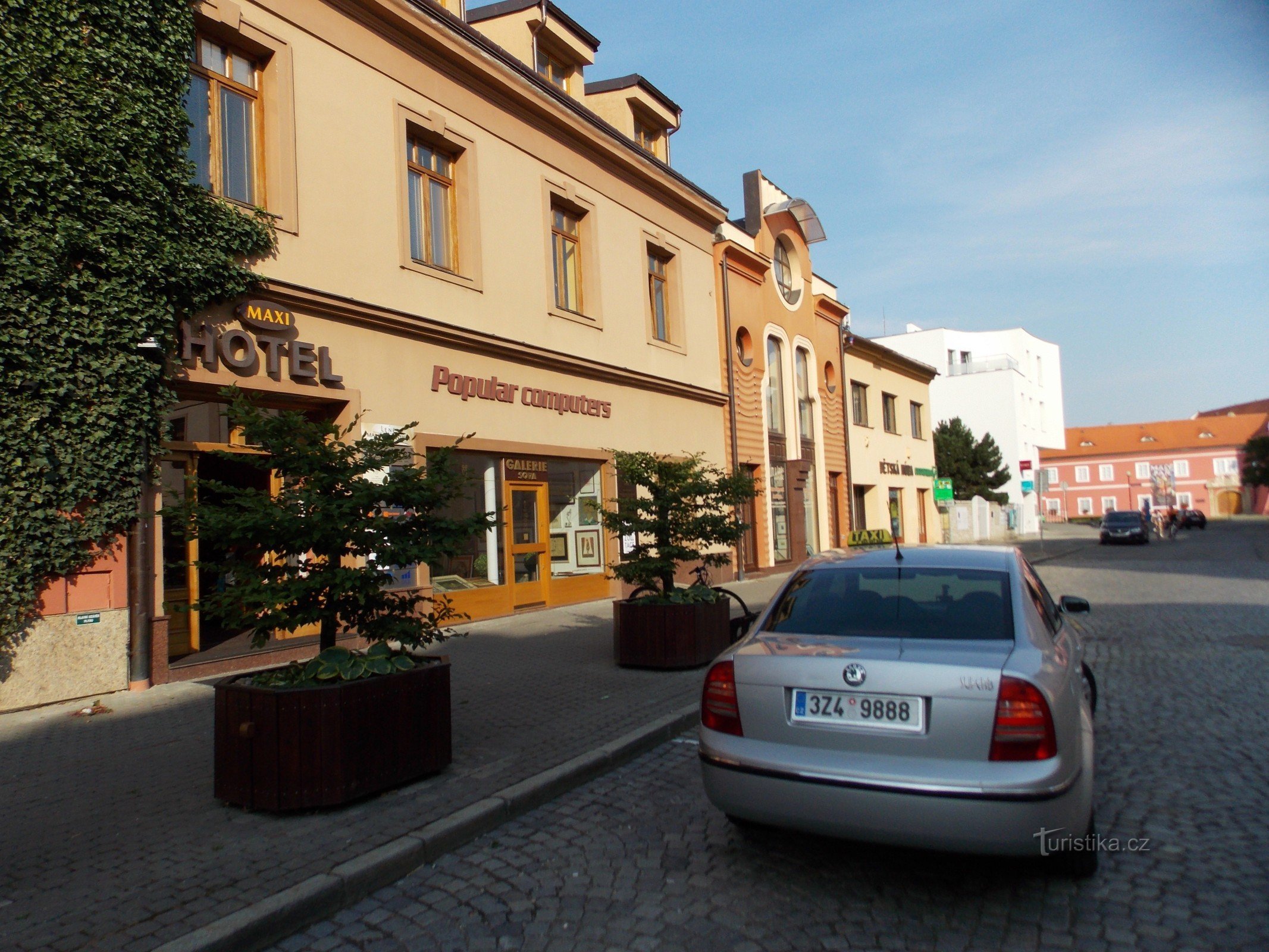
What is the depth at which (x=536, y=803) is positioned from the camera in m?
5.07

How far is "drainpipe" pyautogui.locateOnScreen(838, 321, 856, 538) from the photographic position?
27781 mm

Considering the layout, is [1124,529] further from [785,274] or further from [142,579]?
[142,579]

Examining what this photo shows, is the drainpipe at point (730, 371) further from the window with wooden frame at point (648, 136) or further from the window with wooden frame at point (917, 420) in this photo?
the window with wooden frame at point (917, 420)

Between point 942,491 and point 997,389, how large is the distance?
32.5 m

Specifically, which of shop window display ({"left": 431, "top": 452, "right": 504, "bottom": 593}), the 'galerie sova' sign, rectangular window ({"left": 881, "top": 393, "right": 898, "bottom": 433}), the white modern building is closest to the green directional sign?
rectangular window ({"left": 881, "top": 393, "right": 898, "bottom": 433})

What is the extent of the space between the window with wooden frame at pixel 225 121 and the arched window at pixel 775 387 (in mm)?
14989

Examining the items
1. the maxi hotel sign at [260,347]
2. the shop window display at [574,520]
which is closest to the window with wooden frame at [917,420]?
the shop window display at [574,520]

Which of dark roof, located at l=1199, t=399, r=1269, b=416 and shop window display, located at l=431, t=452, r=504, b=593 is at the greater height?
dark roof, located at l=1199, t=399, r=1269, b=416

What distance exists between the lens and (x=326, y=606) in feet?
17.0

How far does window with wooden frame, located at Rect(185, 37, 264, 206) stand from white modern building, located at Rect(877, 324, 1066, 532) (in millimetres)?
52738

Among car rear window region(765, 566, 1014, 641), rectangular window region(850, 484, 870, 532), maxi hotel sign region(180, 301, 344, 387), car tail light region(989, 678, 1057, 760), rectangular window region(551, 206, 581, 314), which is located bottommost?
car tail light region(989, 678, 1057, 760)

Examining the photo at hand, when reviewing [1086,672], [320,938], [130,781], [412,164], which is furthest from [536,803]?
[412,164]

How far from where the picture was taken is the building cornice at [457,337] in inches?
408

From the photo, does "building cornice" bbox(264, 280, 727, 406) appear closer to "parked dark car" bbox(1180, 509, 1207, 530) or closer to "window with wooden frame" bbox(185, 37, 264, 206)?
"window with wooden frame" bbox(185, 37, 264, 206)
